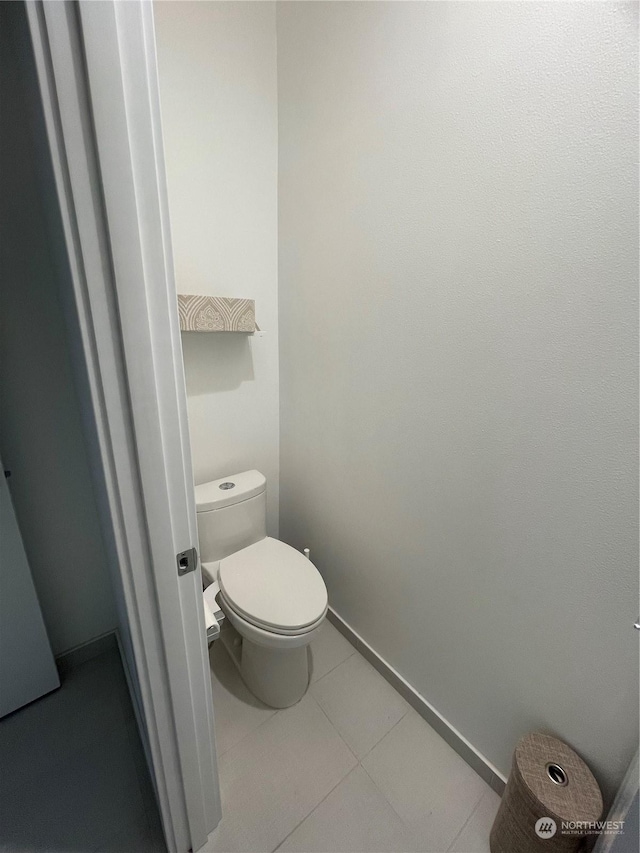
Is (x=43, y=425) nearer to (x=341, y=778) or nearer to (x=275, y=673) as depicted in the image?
(x=275, y=673)

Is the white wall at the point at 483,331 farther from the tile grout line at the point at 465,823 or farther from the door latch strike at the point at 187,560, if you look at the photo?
the door latch strike at the point at 187,560

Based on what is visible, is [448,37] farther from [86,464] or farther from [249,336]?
[86,464]

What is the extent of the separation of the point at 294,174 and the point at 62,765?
220cm

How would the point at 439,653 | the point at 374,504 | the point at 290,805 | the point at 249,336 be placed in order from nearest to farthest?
the point at 290,805
the point at 439,653
the point at 374,504
the point at 249,336

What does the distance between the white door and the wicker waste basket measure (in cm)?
150

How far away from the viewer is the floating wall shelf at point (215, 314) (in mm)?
1188

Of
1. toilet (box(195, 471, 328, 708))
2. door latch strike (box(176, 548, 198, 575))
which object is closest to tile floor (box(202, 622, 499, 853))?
toilet (box(195, 471, 328, 708))

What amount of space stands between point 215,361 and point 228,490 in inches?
21.5

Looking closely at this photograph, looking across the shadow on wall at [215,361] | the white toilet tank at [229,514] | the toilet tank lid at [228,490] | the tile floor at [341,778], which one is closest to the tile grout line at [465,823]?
the tile floor at [341,778]

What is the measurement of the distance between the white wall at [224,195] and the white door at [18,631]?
627 mm

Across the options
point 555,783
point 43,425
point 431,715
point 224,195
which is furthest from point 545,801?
point 224,195

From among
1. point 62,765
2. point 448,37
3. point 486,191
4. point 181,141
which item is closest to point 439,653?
point 62,765

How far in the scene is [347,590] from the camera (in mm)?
1514

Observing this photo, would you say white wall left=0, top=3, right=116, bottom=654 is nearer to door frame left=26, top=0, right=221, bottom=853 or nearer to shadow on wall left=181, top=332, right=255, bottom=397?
shadow on wall left=181, top=332, right=255, bottom=397
